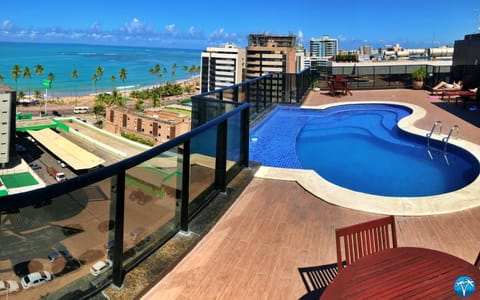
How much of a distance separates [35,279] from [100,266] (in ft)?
1.89

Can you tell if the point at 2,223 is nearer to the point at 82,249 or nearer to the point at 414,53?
the point at 82,249

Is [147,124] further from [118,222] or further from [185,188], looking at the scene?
[118,222]

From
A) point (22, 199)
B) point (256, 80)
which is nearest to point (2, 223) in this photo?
point (22, 199)

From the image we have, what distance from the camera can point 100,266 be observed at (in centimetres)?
259

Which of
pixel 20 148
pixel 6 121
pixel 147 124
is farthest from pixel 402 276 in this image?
pixel 20 148

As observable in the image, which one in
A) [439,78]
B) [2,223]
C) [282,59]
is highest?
[282,59]

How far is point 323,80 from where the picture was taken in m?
17.5

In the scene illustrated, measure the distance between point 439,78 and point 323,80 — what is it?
5.27 m

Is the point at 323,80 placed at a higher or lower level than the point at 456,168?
higher

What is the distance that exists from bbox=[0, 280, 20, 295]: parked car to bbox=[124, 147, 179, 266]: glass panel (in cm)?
81

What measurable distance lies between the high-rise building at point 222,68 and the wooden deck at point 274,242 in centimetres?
8454

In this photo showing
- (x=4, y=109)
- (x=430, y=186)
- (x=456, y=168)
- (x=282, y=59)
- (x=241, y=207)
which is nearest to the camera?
(x=241, y=207)

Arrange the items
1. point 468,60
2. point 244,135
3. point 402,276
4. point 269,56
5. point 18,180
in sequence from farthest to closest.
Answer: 1. point 269,56
2. point 18,180
3. point 468,60
4. point 244,135
5. point 402,276

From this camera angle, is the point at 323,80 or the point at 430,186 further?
the point at 323,80
